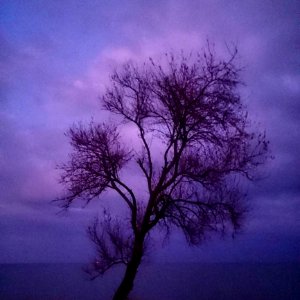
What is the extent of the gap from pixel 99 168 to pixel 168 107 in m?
4.20

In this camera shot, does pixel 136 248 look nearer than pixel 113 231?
Yes

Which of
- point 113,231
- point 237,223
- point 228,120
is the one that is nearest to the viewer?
point 228,120

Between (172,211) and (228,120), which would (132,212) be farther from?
(228,120)

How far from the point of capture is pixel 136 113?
1700 cm

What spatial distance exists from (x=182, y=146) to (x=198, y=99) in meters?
2.09

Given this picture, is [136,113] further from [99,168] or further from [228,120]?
[228,120]

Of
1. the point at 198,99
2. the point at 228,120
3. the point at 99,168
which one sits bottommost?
the point at 99,168

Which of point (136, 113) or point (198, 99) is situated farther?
point (136, 113)

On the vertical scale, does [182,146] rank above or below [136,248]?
→ above

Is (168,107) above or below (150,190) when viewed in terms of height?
above

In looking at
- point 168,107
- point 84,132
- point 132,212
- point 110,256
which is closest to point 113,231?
point 110,256

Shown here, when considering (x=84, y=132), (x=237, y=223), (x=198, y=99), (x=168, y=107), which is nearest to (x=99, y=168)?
(x=84, y=132)

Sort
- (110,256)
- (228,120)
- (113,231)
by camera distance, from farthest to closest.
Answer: (113,231)
(110,256)
(228,120)

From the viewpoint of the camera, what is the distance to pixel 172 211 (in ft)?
54.7
